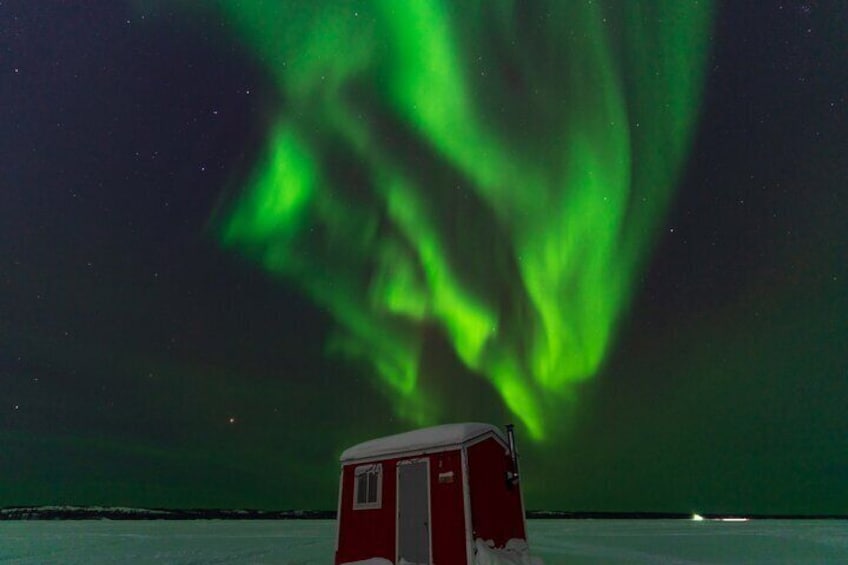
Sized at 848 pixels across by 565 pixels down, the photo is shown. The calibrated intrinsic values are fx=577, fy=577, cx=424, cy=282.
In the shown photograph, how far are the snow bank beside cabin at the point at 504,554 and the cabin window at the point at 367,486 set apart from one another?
3.03 metres

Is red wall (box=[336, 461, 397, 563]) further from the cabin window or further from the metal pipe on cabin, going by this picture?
the metal pipe on cabin

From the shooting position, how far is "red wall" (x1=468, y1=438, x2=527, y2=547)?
46.6ft

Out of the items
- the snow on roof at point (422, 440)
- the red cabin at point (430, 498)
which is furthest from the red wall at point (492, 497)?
the snow on roof at point (422, 440)

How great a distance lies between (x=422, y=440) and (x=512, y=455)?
10.3 ft

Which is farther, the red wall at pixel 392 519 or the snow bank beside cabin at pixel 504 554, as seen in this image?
the red wall at pixel 392 519

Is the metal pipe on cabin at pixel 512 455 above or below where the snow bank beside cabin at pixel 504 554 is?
above

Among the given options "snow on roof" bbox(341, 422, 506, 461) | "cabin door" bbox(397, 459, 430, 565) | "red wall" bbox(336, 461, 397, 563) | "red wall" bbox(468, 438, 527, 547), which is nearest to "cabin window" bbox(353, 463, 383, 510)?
"red wall" bbox(336, 461, 397, 563)

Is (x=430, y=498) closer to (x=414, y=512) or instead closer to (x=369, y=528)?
(x=414, y=512)

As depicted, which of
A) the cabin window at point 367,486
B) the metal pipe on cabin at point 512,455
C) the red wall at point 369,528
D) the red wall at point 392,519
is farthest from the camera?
the metal pipe on cabin at point 512,455

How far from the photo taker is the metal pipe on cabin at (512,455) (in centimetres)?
1636

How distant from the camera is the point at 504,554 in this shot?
1464 cm

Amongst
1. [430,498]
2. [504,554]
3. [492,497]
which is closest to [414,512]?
[430,498]

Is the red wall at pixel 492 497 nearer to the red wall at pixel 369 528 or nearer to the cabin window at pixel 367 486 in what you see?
the red wall at pixel 369 528

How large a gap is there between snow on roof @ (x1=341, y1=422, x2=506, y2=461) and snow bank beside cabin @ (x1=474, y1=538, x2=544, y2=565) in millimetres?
2397
